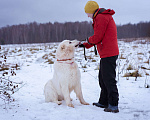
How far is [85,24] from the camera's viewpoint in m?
49.7

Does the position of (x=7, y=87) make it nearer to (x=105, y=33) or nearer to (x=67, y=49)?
(x=67, y=49)

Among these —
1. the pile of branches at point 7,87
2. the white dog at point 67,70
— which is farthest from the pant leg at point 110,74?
the pile of branches at point 7,87

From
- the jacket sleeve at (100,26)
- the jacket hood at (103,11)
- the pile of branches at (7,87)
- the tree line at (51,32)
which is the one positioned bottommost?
the pile of branches at (7,87)

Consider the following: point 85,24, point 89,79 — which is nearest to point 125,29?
point 85,24

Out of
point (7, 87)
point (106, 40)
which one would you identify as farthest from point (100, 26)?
point (7, 87)

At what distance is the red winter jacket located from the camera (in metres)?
2.55

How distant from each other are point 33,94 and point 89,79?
2.21 meters

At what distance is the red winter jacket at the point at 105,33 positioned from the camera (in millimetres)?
2551

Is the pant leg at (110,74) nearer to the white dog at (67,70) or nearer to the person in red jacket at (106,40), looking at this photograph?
the person in red jacket at (106,40)

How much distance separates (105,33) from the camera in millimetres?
2648

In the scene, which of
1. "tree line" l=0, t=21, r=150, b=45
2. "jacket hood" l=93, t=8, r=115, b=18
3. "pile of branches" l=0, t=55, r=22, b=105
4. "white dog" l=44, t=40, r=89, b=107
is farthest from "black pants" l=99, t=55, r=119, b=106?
"tree line" l=0, t=21, r=150, b=45

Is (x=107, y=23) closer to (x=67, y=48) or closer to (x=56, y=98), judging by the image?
(x=67, y=48)

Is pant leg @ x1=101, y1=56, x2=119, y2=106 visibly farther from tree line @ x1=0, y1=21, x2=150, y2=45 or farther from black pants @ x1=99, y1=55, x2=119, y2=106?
tree line @ x1=0, y1=21, x2=150, y2=45

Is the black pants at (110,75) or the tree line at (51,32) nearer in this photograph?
the black pants at (110,75)
